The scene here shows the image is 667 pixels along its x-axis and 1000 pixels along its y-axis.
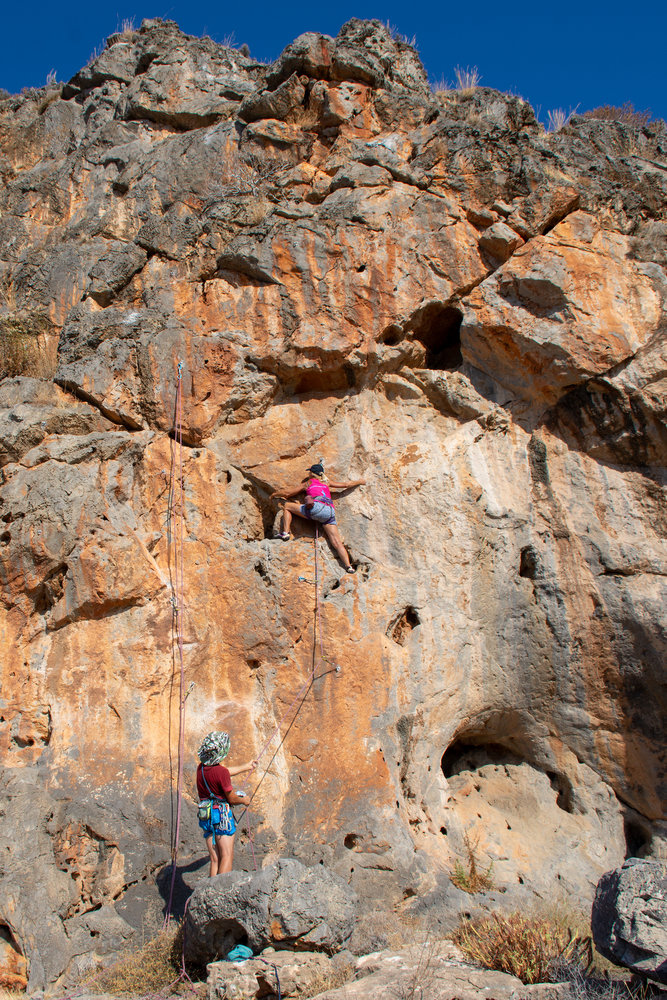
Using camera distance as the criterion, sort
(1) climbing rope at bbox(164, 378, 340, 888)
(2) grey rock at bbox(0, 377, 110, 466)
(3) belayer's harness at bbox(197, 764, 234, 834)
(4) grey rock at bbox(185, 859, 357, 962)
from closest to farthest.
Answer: (4) grey rock at bbox(185, 859, 357, 962) < (3) belayer's harness at bbox(197, 764, 234, 834) < (1) climbing rope at bbox(164, 378, 340, 888) < (2) grey rock at bbox(0, 377, 110, 466)

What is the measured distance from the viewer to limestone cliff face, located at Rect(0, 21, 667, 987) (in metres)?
6.71

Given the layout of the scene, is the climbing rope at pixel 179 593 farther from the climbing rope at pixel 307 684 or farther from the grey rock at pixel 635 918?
the grey rock at pixel 635 918

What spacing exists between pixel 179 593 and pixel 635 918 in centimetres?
487

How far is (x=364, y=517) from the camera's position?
26.2ft

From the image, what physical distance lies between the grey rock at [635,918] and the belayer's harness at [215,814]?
2978mm

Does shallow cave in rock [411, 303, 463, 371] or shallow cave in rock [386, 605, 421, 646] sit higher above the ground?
shallow cave in rock [411, 303, 463, 371]

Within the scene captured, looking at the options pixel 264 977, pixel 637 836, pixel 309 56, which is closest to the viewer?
pixel 264 977

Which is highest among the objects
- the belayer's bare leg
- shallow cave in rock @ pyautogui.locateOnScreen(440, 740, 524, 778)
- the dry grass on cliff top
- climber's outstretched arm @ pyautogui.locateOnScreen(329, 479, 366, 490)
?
climber's outstretched arm @ pyautogui.locateOnScreen(329, 479, 366, 490)

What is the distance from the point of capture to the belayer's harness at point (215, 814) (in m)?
6.02

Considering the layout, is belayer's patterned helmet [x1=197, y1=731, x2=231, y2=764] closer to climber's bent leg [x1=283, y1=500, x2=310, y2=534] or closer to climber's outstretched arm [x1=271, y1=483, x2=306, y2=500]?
climber's bent leg [x1=283, y1=500, x2=310, y2=534]

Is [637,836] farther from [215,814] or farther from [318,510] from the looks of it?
[318,510]

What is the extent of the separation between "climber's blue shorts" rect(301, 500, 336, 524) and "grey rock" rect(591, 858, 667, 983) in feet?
13.8

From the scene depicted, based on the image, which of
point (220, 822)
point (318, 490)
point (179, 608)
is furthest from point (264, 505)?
point (220, 822)

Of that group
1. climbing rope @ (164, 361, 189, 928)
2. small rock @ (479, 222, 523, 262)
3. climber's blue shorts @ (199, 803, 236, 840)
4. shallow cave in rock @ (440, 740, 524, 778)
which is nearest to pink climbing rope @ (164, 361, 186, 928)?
climbing rope @ (164, 361, 189, 928)
